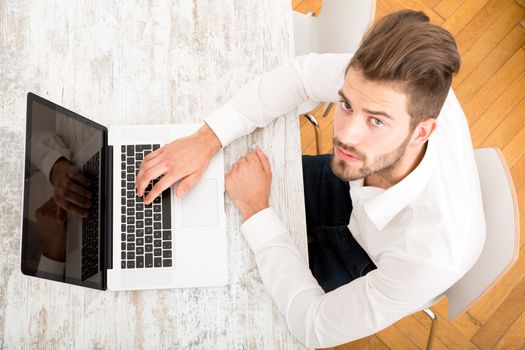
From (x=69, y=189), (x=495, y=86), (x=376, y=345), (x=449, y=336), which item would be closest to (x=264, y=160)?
(x=69, y=189)

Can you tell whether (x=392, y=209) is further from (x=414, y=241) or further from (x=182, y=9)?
(x=182, y=9)

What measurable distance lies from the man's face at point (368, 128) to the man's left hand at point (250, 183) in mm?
167

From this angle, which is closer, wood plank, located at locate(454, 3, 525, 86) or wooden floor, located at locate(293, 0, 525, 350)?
wooden floor, located at locate(293, 0, 525, 350)

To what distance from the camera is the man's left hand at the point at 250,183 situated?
109cm

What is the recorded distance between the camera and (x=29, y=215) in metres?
0.97

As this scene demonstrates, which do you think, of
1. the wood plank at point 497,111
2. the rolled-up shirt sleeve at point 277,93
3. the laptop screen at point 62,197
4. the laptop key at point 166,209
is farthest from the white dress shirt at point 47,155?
the wood plank at point 497,111

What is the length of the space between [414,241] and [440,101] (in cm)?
29

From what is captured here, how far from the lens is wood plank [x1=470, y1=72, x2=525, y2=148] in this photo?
2.07 metres

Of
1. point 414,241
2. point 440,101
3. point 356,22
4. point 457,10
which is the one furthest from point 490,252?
point 457,10

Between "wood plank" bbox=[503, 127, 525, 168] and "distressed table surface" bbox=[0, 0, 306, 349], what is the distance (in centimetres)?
127

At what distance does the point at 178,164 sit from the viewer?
1.12 m

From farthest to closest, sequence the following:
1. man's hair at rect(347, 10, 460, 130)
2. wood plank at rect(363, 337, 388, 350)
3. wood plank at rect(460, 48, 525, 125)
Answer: wood plank at rect(460, 48, 525, 125), wood plank at rect(363, 337, 388, 350), man's hair at rect(347, 10, 460, 130)

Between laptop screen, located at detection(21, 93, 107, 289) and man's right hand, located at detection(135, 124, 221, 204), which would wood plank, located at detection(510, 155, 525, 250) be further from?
laptop screen, located at detection(21, 93, 107, 289)

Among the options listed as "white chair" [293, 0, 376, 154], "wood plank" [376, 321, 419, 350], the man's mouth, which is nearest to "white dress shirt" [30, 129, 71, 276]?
the man's mouth
